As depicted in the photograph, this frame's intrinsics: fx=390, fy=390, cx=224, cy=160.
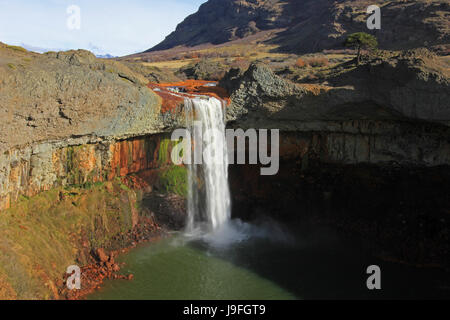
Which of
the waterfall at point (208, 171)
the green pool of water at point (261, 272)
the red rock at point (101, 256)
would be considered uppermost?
the waterfall at point (208, 171)

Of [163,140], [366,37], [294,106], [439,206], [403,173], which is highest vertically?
[366,37]

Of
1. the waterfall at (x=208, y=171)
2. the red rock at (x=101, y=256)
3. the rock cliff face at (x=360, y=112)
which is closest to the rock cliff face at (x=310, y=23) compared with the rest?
the rock cliff face at (x=360, y=112)

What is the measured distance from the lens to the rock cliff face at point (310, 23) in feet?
151

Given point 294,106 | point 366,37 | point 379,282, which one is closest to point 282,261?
point 379,282

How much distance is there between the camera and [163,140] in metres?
21.3

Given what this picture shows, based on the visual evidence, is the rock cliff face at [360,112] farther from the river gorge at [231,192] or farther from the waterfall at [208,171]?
the waterfall at [208,171]

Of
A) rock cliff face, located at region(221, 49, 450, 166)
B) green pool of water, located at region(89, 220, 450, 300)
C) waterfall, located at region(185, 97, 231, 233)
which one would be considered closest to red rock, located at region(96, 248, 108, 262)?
green pool of water, located at region(89, 220, 450, 300)

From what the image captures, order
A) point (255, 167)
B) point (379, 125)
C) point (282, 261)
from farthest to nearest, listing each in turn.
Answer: point (255, 167) → point (379, 125) → point (282, 261)

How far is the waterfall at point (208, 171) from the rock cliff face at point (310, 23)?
32581mm

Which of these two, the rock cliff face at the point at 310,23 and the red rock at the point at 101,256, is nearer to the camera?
the red rock at the point at 101,256

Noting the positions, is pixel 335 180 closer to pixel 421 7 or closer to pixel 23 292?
pixel 23 292

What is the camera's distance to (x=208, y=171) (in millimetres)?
21500

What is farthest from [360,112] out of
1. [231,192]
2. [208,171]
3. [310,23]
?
[310,23]

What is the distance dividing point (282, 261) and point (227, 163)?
Result: 6663 mm
